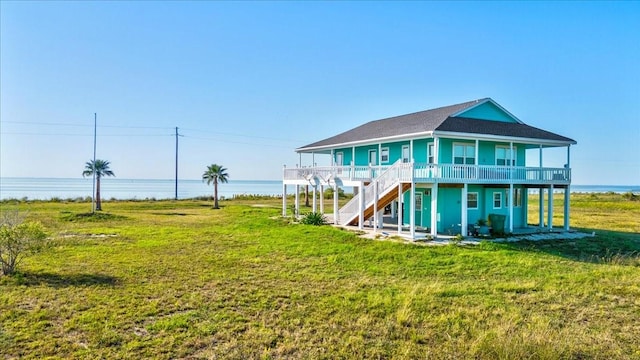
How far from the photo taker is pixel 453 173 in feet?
59.2

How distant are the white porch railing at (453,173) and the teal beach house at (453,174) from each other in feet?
0.14

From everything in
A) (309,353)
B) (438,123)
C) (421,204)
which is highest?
(438,123)

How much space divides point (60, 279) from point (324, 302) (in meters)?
7.39

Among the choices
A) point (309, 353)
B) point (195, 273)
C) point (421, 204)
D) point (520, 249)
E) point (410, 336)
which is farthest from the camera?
point (421, 204)

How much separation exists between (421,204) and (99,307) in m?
16.5

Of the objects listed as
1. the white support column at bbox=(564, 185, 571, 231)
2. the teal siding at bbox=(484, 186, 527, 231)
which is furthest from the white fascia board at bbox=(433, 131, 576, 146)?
the teal siding at bbox=(484, 186, 527, 231)

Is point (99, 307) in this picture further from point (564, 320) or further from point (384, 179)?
point (384, 179)

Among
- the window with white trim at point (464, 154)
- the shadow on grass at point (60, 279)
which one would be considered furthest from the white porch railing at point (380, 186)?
the shadow on grass at point (60, 279)

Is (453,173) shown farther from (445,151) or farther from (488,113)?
(488,113)

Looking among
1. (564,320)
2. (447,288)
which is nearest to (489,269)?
(447,288)

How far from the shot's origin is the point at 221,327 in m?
7.58

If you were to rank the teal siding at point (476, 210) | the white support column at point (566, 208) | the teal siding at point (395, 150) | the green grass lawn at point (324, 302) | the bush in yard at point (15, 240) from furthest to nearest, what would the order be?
the teal siding at point (395, 150) < the white support column at point (566, 208) < the teal siding at point (476, 210) < the bush in yard at point (15, 240) < the green grass lawn at point (324, 302)

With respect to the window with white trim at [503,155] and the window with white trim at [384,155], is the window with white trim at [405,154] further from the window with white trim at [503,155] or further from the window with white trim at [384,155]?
the window with white trim at [503,155]

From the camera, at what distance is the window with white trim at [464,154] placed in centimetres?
2061
